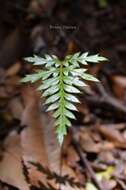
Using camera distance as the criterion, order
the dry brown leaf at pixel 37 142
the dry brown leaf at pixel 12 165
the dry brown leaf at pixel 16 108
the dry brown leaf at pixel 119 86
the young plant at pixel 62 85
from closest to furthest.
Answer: the young plant at pixel 62 85, the dry brown leaf at pixel 12 165, the dry brown leaf at pixel 37 142, the dry brown leaf at pixel 16 108, the dry brown leaf at pixel 119 86

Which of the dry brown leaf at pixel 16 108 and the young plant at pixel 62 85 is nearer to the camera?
the young plant at pixel 62 85

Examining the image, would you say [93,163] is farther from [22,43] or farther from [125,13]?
[125,13]

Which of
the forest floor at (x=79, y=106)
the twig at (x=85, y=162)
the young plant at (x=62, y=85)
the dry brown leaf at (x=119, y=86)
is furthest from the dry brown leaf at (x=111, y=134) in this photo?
the young plant at (x=62, y=85)

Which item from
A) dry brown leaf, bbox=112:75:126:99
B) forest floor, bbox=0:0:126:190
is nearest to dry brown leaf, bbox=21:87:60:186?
forest floor, bbox=0:0:126:190

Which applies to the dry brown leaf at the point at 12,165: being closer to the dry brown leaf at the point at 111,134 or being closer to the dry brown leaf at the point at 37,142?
the dry brown leaf at the point at 37,142

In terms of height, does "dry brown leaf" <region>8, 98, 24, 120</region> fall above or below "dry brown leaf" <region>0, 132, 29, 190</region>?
above

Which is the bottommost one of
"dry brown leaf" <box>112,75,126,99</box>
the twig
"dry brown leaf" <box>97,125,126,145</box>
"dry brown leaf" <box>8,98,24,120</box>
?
the twig

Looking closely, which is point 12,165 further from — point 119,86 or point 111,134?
point 119,86

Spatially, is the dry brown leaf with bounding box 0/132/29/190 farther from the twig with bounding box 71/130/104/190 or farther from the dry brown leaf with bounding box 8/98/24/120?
the twig with bounding box 71/130/104/190

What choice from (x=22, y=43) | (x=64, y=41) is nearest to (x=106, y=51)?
(x=64, y=41)

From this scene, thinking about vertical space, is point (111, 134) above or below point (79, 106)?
below

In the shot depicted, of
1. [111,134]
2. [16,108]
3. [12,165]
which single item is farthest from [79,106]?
[12,165]
